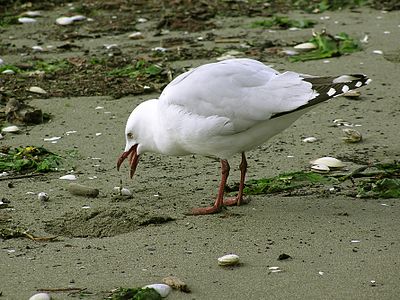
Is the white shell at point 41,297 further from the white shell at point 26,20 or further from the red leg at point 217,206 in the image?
the white shell at point 26,20

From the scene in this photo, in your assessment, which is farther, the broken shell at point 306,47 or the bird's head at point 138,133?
the broken shell at point 306,47

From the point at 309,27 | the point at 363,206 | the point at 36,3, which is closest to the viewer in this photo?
the point at 363,206

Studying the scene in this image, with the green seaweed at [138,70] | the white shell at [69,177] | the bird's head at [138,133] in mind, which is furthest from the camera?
the green seaweed at [138,70]

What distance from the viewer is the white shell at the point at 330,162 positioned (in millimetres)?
6324

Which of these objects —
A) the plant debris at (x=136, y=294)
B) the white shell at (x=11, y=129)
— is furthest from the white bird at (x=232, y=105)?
the white shell at (x=11, y=129)

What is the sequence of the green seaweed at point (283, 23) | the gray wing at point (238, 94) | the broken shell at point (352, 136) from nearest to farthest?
1. the gray wing at point (238, 94)
2. the broken shell at point (352, 136)
3. the green seaweed at point (283, 23)

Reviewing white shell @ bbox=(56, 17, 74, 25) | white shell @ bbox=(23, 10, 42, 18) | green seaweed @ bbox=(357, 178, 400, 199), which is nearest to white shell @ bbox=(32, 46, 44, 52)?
white shell @ bbox=(56, 17, 74, 25)

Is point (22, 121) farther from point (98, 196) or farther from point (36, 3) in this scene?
point (36, 3)

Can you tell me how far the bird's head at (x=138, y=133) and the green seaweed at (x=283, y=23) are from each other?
4.31m

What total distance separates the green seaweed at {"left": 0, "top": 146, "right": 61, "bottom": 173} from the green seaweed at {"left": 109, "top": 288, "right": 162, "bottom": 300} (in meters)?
2.36

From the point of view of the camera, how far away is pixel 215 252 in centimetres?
495

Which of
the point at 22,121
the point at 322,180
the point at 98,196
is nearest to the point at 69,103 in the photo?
the point at 22,121

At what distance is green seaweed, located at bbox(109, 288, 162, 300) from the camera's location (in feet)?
14.1

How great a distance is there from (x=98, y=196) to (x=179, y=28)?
458 cm
